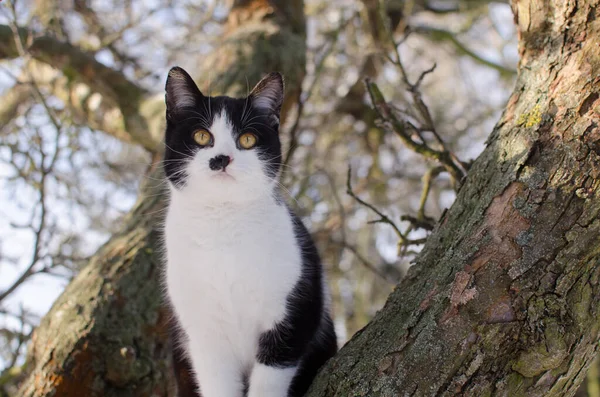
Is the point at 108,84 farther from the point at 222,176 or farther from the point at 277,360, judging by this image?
the point at 277,360

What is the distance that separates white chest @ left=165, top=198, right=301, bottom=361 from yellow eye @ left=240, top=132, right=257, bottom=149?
253 millimetres

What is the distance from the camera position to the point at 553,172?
1.66 m

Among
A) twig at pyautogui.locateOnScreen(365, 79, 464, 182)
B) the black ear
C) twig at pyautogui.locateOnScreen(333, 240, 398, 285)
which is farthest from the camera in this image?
twig at pyautogui.locateOnScreen(333, 240, 398, 285)

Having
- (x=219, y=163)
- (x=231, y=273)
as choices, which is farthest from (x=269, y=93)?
(x=231, y=273)

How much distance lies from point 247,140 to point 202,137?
18 centimetres

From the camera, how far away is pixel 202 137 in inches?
84.9

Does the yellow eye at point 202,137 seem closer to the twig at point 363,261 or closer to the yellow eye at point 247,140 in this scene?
the yellow eye at point 247,140

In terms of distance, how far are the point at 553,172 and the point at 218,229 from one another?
3.84ft

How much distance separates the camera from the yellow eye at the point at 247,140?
2178mm

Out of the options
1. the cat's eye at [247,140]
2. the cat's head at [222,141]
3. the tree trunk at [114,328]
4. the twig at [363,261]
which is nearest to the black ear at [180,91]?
the cat's head at [222,141]

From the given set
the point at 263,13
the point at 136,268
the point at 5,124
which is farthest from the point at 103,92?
the point at 136,268

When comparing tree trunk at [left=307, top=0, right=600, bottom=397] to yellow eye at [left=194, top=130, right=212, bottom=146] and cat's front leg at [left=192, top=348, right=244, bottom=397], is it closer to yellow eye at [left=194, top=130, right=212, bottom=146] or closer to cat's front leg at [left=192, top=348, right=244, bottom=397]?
cat's front leg at [left=192, top=348, right=244, bottom=397]

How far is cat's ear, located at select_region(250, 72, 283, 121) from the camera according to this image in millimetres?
2314

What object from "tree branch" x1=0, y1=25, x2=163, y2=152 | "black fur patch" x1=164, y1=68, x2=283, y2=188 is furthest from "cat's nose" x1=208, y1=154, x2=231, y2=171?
"tree branch" x1=0, y1=25, x2=163, y2=152
